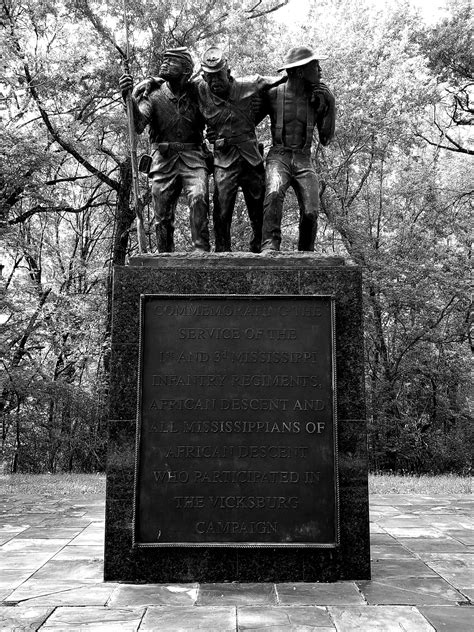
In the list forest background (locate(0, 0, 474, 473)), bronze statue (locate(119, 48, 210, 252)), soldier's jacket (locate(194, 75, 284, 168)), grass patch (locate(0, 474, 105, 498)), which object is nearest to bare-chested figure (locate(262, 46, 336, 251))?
soldier's jacket (locate(194, 75, 284, 168))

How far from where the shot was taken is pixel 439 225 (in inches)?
715

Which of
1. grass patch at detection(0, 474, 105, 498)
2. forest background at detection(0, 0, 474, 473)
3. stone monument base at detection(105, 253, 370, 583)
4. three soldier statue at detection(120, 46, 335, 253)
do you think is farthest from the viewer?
forest background at detection(0, 0, 474, 473)

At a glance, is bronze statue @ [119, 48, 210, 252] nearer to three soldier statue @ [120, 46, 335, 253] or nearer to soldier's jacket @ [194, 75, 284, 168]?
three soldier statue @ [120, 46, 335, 253]

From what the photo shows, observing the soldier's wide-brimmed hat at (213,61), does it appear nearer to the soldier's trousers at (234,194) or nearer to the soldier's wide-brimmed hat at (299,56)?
the soldier's wide-brimmed hat at (299,56)

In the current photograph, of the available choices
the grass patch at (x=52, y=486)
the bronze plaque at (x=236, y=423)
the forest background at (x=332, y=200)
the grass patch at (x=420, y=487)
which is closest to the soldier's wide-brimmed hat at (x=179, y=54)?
the bronze plaque at (x=236, y=423)

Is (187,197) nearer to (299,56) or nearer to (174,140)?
(174,140)

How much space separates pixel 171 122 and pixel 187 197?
2.32 ft

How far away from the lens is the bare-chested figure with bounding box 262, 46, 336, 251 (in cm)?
533

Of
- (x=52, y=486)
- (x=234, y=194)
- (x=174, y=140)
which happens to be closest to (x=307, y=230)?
(x=234, y=194)

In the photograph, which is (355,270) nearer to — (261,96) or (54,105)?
(261,96)

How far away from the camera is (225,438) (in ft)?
15.1

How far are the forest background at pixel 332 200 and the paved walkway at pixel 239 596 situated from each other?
A: 10.6m

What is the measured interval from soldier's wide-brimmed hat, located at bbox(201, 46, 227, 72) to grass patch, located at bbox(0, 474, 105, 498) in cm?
622

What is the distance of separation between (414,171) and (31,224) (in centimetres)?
1364
